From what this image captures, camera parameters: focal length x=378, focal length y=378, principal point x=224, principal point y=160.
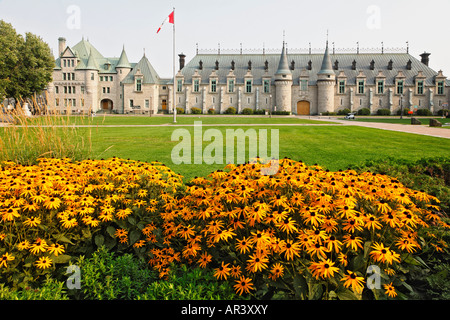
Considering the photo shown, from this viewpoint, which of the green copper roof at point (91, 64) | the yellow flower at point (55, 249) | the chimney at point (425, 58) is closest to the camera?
the yellow flower at point (55, 249)

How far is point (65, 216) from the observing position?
4.57m

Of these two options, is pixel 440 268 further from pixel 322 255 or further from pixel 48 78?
pixel 48 78

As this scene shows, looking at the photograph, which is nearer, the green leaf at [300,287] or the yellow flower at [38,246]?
the green leaf at [300,287]

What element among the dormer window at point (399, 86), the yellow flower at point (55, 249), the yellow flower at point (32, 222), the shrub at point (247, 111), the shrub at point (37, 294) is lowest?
the shrub at point (37, 294)

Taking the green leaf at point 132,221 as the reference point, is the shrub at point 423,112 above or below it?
above

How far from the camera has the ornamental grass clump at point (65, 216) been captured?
14.3 feet

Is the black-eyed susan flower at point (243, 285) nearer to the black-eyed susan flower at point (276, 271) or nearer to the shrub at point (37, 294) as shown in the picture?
the black-eyed susan flower at point (276, 271)

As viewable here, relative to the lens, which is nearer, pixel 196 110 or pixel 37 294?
pixel 37 294

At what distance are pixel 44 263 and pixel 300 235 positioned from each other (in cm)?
283

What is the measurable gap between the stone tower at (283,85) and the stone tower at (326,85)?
617 cm

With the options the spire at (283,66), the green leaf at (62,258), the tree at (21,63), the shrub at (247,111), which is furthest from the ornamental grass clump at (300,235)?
the spire at (283,66)

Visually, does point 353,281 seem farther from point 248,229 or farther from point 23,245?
point 23,245

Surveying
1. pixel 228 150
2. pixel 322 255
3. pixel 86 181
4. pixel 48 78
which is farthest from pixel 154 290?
pixel 48 78

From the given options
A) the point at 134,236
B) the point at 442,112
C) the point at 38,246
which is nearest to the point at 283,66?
the point at 442,112
